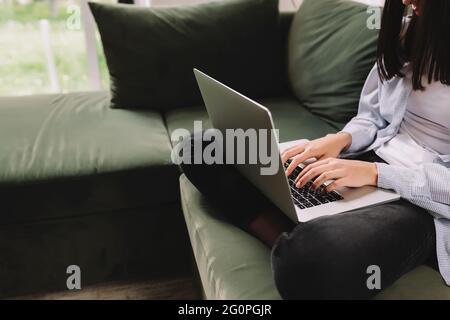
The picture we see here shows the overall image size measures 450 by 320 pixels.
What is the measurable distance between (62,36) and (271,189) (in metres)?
1.73

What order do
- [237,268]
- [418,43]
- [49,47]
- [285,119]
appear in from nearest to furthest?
[237,268] → [418,43] → [285,119] → [49,47]

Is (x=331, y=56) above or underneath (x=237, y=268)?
above

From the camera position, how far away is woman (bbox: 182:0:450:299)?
2.30ft

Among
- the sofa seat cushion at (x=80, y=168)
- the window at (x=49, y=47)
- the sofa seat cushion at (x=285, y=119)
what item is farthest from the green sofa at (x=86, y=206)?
the window at (x=49, y=47)

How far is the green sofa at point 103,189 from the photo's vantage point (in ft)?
3.91

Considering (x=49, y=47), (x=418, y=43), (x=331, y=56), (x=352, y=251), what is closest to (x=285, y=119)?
(x=331, y=56)

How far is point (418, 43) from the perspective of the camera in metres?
0.96

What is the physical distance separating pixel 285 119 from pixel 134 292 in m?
0.75

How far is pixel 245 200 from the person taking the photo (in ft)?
3.09

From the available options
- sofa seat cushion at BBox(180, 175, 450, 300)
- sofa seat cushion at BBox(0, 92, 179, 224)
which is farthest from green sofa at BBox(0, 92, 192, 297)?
sofa seat cushion at BBox(180, 175, 450, 300)

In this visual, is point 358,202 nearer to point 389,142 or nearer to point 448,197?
point 448,197

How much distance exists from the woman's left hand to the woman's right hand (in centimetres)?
9

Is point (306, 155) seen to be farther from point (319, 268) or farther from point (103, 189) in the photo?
point (103, 189)
